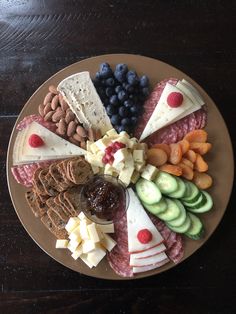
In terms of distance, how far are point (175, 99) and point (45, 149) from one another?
61cm

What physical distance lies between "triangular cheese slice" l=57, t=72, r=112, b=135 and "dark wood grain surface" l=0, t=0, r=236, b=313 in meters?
0.26

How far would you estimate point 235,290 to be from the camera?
2150mm

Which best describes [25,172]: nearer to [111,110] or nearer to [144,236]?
[111,110]

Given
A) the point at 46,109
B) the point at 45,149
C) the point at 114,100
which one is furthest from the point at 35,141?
the point at 114,100

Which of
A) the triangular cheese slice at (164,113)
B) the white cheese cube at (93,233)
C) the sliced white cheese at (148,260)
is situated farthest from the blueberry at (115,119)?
the sliced white cheese at (148,260)

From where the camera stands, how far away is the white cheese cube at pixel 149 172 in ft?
6.61

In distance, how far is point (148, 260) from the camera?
2025 mm

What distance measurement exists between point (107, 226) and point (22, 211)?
387 millimetres

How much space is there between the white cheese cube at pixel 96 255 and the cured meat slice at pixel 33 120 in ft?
1.86

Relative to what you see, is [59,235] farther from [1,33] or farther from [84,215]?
[1,33]

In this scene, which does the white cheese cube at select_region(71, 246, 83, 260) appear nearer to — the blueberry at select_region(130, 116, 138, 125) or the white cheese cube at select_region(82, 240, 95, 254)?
the white cheese cube at select_region(82, 240, 95, 254)

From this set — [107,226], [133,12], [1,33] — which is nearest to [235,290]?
[107,226]

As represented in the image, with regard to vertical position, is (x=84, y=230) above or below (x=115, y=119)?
below

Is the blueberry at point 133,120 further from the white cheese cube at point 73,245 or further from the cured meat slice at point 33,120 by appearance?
the white cheese cube at point 73,245
